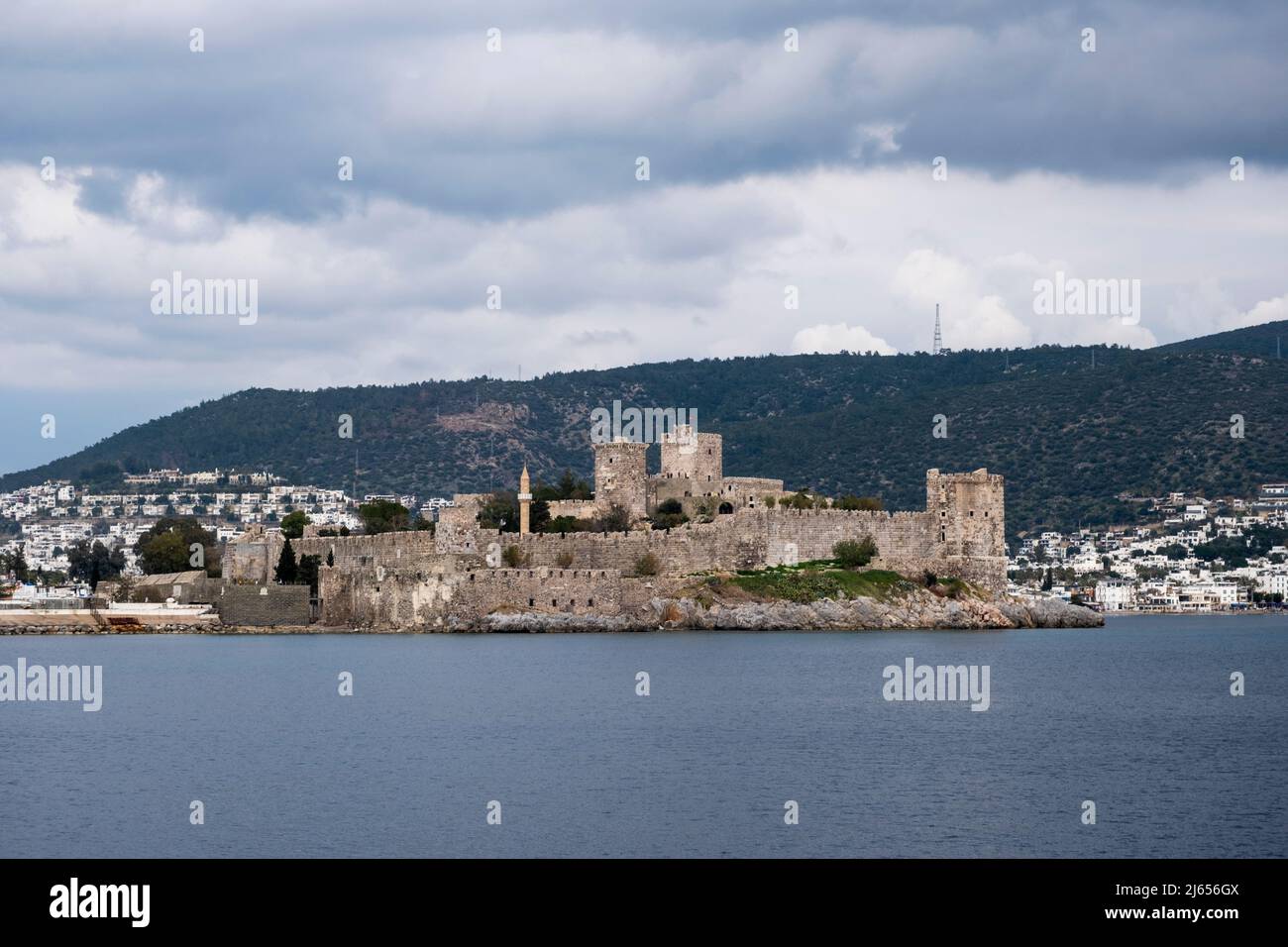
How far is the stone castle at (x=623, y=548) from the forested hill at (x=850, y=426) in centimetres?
3554

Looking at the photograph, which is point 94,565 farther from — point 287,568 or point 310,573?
point 310,573

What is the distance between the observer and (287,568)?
63.8m

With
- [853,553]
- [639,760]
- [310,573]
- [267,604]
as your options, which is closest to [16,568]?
[310,573]

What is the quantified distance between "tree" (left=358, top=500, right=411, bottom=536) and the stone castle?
3978mm

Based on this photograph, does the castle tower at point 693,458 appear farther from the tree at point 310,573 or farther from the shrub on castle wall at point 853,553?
the tree at point 310,573

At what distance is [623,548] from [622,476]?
4708 mm

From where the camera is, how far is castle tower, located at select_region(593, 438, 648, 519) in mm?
62938

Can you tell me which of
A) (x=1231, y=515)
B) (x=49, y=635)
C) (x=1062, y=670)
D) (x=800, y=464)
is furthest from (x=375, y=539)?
(x=1231, y=515)

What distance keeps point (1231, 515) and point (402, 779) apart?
8867 centimetres

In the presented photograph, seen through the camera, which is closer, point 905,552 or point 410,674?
point 410,674

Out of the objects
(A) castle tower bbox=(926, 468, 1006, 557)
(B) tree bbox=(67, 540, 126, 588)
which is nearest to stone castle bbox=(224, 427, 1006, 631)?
(A) castle tower bbox=(926, 468, 1006, 557)

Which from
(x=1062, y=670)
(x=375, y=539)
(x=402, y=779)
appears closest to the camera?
(x=402, y=779)

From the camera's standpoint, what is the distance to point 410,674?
44000mm
